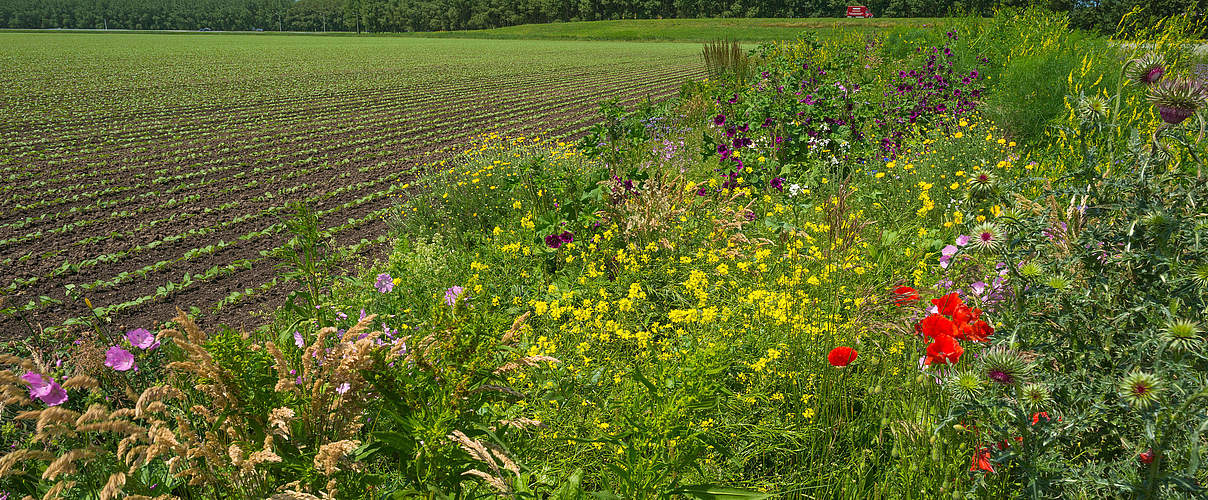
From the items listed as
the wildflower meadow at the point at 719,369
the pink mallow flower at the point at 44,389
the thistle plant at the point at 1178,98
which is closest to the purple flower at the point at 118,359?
the wildflower meadow at the point at 719,369

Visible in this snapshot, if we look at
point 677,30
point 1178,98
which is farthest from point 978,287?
point 677,30

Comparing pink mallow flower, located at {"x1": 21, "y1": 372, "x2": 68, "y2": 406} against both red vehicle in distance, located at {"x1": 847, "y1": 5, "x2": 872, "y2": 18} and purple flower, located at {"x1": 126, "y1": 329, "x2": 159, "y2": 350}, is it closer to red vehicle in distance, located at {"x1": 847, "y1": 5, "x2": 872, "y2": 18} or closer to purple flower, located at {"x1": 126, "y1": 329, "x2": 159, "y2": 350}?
purple flower, located at {"x1": 126, "y1": 329, "x2": 159, "y2": 350}

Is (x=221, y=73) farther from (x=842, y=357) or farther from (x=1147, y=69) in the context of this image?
(x=1147, y=69)

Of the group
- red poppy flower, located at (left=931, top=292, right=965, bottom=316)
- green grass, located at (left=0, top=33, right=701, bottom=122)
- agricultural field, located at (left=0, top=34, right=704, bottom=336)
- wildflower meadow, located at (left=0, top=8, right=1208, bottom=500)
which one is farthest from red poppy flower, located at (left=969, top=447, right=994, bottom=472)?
green grass, located at (left=0, top=33, right=701, bottom=122)

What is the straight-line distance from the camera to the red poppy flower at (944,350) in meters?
1.57

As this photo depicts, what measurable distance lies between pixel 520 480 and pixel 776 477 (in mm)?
936

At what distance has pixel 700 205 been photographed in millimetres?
4508

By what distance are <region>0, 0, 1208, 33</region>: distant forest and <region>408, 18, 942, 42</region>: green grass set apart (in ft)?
38.4

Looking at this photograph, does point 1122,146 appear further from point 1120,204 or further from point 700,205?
point 1120,204

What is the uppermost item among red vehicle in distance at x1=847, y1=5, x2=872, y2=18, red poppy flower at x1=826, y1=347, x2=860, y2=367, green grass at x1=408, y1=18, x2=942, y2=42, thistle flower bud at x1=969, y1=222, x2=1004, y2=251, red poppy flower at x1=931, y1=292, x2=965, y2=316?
red vehicle in distance at x1=847, y1=5, x2=872, y2=18

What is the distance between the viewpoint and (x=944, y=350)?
5.18 ft

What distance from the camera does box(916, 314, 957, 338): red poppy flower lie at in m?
1.61

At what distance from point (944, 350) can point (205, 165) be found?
36.9 feet

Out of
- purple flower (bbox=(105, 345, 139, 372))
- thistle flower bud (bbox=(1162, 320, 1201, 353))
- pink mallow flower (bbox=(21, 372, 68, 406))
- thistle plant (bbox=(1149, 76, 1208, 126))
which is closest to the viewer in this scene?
thistle flower bud (bbox=(1162, 320, 1201, 353))
